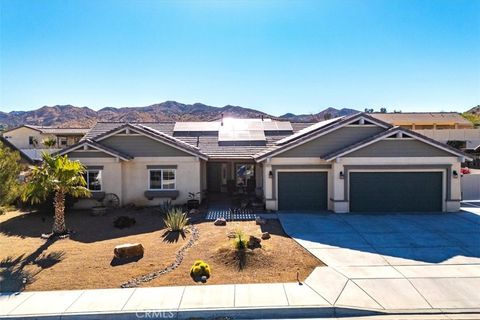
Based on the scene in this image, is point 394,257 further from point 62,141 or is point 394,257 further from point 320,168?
point 62,141

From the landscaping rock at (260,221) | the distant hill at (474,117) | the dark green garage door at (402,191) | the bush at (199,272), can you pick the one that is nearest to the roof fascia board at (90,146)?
the landscaping rock at (260,221)

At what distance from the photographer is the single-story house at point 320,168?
16516 millimetres

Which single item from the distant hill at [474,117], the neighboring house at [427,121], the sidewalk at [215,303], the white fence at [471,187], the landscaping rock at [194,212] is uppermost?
the distant hill at [474,117]

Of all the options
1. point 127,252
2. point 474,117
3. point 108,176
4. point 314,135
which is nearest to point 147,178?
point 108,176

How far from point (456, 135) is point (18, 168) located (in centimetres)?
4421

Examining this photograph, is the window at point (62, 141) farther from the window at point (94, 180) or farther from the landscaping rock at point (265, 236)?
the landscaping rock at point (265, 236)

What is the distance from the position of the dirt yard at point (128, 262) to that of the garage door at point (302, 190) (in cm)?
262

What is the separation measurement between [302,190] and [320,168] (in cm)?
151

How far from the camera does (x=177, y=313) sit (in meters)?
7.18

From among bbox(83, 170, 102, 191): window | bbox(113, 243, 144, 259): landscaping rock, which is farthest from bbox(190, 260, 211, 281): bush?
bbox(83, 170, 102, 191): window

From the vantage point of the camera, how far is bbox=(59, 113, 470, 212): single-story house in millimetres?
16516

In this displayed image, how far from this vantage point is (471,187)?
19016 mm

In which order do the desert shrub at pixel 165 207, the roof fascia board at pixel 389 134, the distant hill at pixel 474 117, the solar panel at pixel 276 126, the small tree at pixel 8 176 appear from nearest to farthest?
1. the small tree at pixel 8 176
2. the roof fascia board at pixel 389 134
3. the desert shrub at pixel 165 207
4. the solar panel at pixel 276 126
5. the distant hill at pixel 474 117

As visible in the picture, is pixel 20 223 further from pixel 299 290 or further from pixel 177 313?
pixel 299 290
